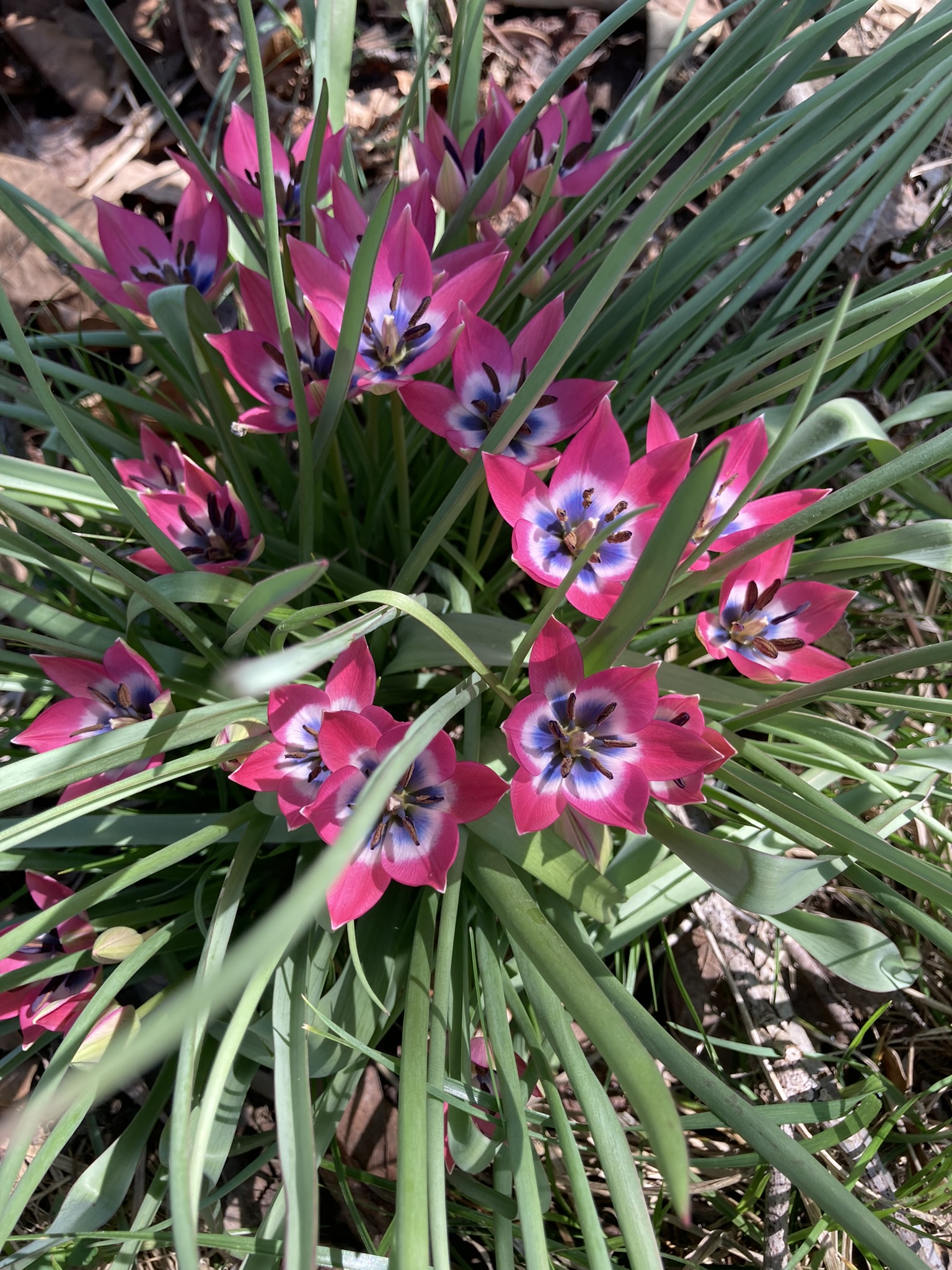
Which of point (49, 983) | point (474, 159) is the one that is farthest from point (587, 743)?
point (474, 159)

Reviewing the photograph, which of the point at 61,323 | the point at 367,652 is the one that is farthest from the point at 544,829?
the point at 61,323

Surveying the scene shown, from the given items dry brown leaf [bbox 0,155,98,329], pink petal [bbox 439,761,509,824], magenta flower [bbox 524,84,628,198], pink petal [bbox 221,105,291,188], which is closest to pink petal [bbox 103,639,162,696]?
pink petal [bbox 439,761,509,824]

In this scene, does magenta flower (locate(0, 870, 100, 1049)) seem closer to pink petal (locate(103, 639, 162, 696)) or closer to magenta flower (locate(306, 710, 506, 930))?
pink petal (locate(103, 639, 162, 696))

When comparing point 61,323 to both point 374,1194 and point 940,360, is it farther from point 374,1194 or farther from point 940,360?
point 940,360

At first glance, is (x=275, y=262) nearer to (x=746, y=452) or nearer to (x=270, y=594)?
(x=270, y=594)

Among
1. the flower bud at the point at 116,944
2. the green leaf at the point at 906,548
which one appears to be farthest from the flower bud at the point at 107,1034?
the green leaf at the point at 906,548

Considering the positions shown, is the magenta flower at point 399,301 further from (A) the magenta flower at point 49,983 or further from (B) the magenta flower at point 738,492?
(A) the magenta flower at point 49,983
